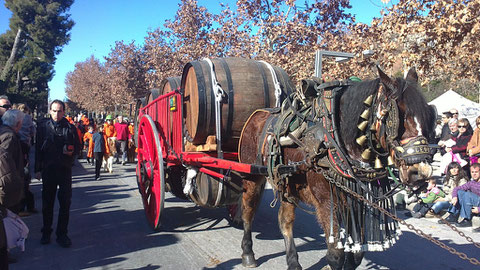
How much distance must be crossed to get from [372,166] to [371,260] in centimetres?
203

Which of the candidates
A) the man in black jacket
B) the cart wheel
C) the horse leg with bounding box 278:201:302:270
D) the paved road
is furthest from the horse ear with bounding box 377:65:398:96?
the man in black jacket

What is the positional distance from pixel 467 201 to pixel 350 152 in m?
4.06

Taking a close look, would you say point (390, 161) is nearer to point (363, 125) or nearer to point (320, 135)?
point (363, 125)

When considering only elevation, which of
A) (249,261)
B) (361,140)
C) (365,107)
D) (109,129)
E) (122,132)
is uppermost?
(109,129)

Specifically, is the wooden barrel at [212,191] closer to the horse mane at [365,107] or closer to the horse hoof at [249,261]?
the horse hoof at [249,261]

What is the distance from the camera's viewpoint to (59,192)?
14.6 ft

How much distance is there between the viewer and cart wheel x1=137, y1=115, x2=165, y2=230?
439 cm

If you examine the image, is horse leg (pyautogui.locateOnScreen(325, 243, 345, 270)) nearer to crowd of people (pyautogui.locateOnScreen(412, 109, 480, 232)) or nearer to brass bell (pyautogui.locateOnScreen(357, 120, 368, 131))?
brass bell (pyautogui.locateOnScreen(357, 120, 368, 131))

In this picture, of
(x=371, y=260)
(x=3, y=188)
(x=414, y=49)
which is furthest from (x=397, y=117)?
(x=414, y=49)

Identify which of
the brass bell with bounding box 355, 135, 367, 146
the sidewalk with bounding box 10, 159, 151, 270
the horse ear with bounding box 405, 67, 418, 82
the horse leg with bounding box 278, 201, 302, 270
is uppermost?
the horse ear with bounding box 405, 67, 418, 82

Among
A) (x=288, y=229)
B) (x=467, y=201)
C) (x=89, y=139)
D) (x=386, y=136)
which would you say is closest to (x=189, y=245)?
(x=288, y=229)

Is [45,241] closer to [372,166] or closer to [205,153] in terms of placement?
[205,153]

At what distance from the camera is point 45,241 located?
14.6 ft

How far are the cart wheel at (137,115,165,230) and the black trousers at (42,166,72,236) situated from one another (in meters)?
1.07
